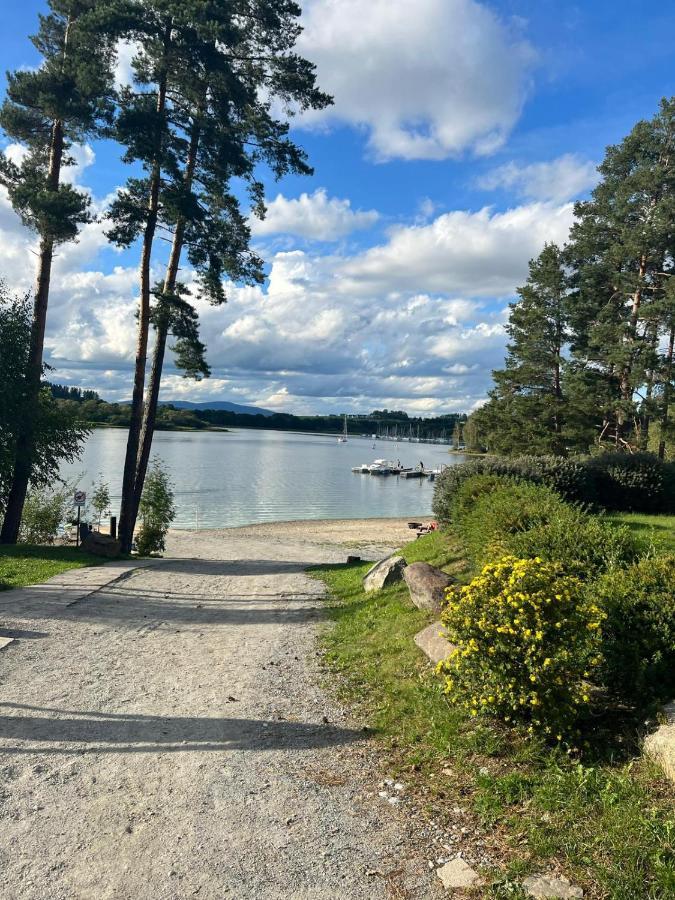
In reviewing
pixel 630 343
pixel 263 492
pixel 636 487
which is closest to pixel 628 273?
pixel 630 343

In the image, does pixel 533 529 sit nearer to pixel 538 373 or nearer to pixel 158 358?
pixel 158 358

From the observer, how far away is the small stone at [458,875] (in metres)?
3.63

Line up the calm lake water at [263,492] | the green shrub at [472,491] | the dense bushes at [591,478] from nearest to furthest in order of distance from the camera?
the green shrub at [472,491], the dense bushes at [591,478], the calm lake water at [263,492]

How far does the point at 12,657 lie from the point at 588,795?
267 inches

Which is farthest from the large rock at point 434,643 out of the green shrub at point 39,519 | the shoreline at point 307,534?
the green shrub at point 39,519

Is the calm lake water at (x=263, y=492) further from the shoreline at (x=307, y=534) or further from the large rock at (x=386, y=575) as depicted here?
the large rock at (x=386, y=575)

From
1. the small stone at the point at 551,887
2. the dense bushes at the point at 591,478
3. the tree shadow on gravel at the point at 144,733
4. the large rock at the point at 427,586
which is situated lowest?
the tree shadow on gravel at the point at 144,733

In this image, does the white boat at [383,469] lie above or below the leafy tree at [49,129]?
below

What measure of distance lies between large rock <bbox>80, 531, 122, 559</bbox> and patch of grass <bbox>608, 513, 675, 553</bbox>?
43.7ft

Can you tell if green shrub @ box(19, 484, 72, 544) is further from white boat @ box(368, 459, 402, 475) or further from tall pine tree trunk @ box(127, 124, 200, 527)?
white boat @ box(368, 459, 402, 475)

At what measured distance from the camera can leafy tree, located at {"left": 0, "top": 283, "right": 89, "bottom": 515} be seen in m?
16.9

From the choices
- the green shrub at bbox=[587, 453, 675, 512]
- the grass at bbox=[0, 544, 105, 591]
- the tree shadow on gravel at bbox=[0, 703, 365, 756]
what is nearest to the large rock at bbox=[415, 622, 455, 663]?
the tree shadow on gravel at bbox=[0, 703, 365, 756]

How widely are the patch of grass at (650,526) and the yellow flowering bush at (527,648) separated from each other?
4902 millimetres

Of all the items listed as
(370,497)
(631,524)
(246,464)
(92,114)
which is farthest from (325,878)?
(246,464)
